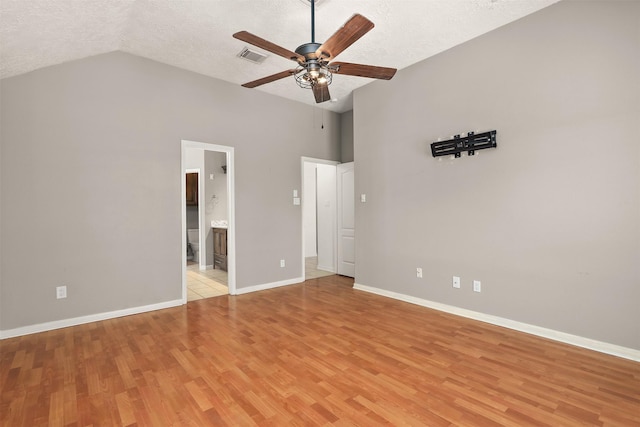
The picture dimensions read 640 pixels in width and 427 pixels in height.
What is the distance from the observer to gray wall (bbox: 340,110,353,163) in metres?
6.08

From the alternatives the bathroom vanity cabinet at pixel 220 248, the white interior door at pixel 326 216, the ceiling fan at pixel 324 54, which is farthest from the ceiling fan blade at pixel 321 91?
the bathroom vanity cabinet at pixel 220 248

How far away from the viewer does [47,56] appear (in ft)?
10.4

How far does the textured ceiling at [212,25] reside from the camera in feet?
8.84

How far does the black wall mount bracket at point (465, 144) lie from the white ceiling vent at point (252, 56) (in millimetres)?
2464

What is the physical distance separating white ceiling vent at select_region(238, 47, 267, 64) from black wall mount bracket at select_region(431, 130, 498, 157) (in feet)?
8.08

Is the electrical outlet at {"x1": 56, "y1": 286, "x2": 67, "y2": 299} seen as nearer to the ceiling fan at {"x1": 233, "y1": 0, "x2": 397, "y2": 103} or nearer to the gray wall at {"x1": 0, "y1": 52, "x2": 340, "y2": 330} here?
the gray wall at {"x1": 0, "y1": 52, "x2": 340, "y2": 330}

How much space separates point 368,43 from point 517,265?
301 centimetres

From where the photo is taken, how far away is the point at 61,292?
346cm

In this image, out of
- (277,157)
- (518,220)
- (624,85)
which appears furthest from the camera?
(277,157)

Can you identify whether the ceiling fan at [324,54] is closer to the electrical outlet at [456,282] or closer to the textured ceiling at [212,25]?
the textured ceiling at [212,25]

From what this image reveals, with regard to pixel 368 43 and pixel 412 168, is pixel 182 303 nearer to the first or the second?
pixel 412 168

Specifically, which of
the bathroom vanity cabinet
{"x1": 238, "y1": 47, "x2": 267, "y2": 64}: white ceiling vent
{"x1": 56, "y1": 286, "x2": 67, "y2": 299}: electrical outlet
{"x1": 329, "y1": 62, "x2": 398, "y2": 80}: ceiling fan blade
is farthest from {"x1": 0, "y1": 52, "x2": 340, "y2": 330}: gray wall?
{"x1": 329, "y1": 62, "x2": 398, "y2": 80}: ceiling fan blade

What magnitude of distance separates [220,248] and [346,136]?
348 cm

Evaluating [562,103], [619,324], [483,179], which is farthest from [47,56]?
[619,324]
